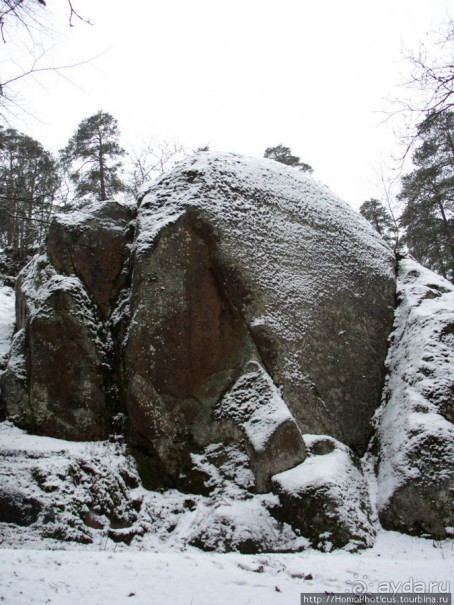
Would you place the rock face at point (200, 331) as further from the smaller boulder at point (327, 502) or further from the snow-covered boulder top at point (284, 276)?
the smaller boulder at point (327, 502)

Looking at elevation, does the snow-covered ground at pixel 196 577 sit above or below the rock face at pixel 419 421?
below

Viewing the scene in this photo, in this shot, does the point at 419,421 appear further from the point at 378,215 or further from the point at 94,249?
the point at 378,215

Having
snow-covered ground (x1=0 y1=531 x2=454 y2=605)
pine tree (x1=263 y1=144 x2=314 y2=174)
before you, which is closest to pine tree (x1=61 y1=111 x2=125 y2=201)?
pine tree (x1=263 y1=144 x2=314 y2=174)

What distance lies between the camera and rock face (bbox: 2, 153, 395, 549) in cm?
861

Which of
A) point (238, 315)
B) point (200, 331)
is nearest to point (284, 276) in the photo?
point (238, 315)

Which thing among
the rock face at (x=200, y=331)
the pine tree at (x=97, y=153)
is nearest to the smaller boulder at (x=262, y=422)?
the rock face at (x=200, y=331)

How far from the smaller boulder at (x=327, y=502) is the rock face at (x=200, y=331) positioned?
16.7 inches

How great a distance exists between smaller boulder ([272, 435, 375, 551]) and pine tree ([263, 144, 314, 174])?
1908cm

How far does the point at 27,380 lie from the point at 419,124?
28.8ft

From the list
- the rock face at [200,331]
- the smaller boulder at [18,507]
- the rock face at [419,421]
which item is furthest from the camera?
the rock face at [200,331]

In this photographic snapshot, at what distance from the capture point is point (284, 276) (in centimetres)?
1036

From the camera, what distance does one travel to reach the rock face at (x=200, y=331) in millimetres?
8609

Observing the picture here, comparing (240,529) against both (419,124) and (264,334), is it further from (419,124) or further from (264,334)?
(419,124)

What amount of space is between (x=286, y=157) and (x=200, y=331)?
17063 mm
